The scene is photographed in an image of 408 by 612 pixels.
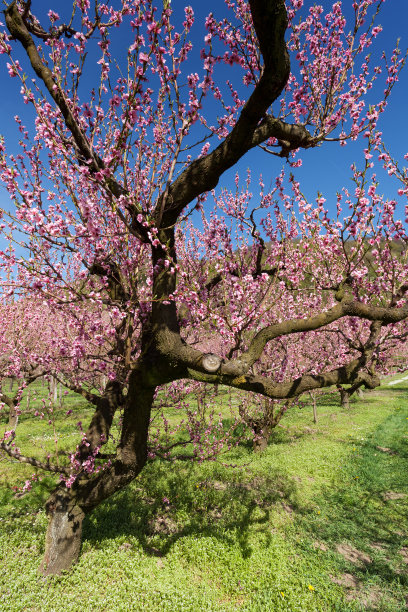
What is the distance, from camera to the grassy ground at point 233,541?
17.0 feet

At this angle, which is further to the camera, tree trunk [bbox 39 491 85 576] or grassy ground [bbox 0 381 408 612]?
tree trunk [bbox 39 491 85 576]

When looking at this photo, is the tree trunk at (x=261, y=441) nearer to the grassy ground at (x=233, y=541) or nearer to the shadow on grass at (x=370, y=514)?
the grassy ground at (x=233, y=541)

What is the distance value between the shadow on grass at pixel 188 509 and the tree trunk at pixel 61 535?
2.76 ft

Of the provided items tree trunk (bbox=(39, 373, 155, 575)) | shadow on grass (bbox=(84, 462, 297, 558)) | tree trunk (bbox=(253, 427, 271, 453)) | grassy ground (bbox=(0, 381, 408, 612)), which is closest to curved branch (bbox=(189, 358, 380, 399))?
tree trunk (bbox=(39, 373, 155, 575))

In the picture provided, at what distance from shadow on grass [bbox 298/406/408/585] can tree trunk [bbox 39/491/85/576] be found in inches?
203

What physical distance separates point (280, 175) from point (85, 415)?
18.5m

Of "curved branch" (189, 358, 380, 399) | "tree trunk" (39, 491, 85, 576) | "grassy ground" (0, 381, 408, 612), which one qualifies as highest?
"curved branch" (189, 358, 380, 399)

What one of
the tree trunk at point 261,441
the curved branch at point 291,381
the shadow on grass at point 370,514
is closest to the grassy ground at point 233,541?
the shadow on grass at point 370,514

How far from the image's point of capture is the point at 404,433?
1511cm

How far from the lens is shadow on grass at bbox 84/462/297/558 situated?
6.77 meters

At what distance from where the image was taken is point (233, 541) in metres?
6.69

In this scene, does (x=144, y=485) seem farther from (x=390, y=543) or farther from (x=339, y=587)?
(x=390, y=543)

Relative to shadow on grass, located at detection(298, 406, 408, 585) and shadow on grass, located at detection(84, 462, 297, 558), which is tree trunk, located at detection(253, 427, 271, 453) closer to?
shadow on grass, located at detection(84, 462, 297, 558)

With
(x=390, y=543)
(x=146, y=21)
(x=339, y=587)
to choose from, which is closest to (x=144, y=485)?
(x=339, y=587)
